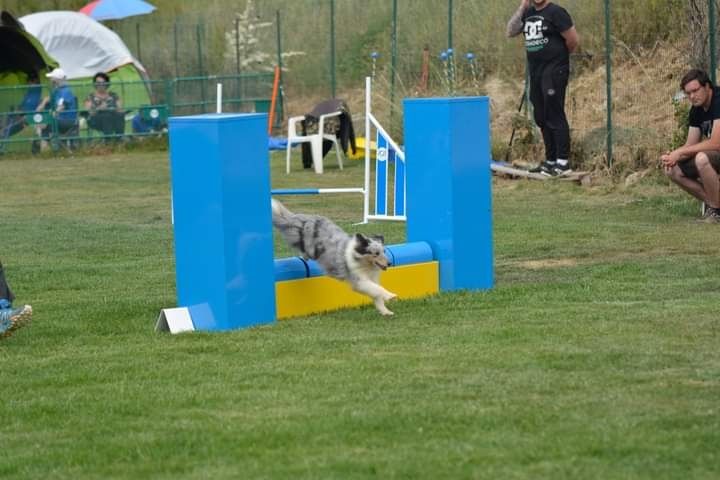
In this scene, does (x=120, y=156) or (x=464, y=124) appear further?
(x=120, y=156)

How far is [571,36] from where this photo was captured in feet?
52.0

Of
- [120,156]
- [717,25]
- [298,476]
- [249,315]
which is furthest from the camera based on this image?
[120,156]

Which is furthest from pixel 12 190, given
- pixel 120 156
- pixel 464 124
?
pixel 464 124

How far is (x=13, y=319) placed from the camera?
7.71 metres

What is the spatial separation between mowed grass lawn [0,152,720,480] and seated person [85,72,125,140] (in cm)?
1460

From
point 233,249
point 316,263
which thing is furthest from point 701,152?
point 233,249

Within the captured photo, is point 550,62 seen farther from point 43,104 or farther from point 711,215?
point 43,104

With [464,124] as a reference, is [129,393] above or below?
below

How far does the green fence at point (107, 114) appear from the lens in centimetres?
2545

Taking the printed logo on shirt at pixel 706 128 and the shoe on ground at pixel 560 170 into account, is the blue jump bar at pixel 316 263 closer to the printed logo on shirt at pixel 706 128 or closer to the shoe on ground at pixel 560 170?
the printed logo on shirt at pixel 706 128

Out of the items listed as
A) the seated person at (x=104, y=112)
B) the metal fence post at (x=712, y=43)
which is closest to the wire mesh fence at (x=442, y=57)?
the metal fence post at (x=712, y=43)

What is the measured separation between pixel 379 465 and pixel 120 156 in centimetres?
2050

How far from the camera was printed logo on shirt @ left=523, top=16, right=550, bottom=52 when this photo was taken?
1598 cm

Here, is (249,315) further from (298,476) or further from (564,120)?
(564,120)
